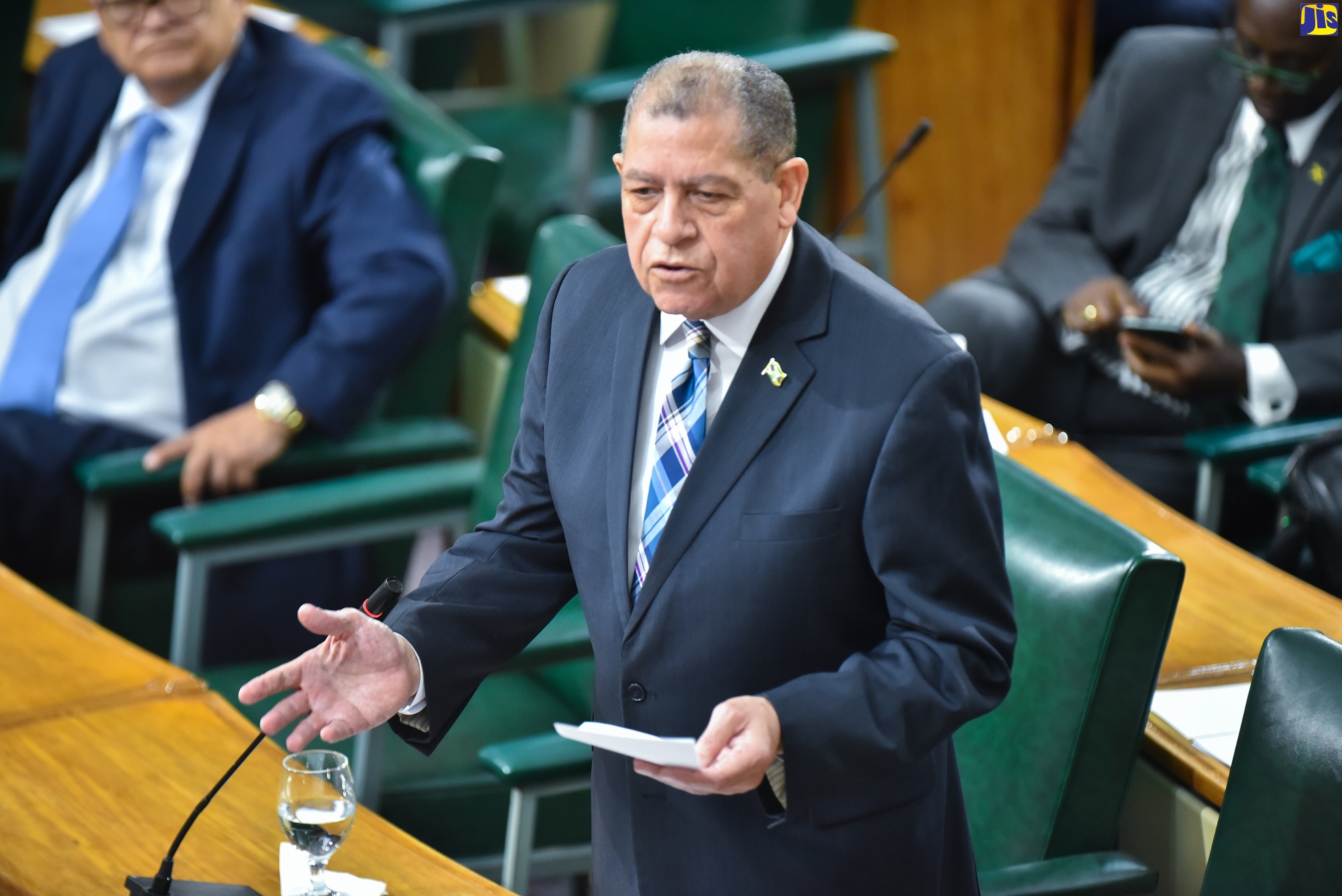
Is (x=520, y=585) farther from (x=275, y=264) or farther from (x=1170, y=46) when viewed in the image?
(x=1170, y=46)

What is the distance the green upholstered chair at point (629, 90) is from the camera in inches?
142

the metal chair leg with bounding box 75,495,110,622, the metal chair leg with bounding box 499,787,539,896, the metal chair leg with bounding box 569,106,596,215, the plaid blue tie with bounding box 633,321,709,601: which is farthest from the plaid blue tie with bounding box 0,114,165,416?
the plaid blue tie with bounding box 633,321,709,601

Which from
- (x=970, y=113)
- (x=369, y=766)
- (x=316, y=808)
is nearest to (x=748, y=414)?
(x=316, y=808)

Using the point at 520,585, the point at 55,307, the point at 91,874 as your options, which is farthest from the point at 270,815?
the point at 55,307

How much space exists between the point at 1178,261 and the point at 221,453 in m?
1.60

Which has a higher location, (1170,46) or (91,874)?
(1170,46)

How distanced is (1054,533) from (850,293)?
1.68 ft

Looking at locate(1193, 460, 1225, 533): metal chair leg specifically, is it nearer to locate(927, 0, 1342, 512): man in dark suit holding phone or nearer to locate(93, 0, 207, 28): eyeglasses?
locate(927, 0, 1342, 512): man in dark suit holding phone

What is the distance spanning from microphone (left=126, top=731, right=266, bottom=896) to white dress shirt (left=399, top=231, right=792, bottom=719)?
0.18 meters

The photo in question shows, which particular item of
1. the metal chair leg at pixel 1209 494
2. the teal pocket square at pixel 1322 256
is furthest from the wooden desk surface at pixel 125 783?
the teal pocket square at pixel 1322 256

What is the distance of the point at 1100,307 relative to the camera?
9.02ft

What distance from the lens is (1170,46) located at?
292cm

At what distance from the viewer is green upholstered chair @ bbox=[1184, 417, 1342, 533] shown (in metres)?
2.44

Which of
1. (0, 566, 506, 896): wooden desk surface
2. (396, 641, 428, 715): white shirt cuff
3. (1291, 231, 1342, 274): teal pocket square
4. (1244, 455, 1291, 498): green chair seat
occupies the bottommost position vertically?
(0, 566, 506, 896): wooden desk surface
